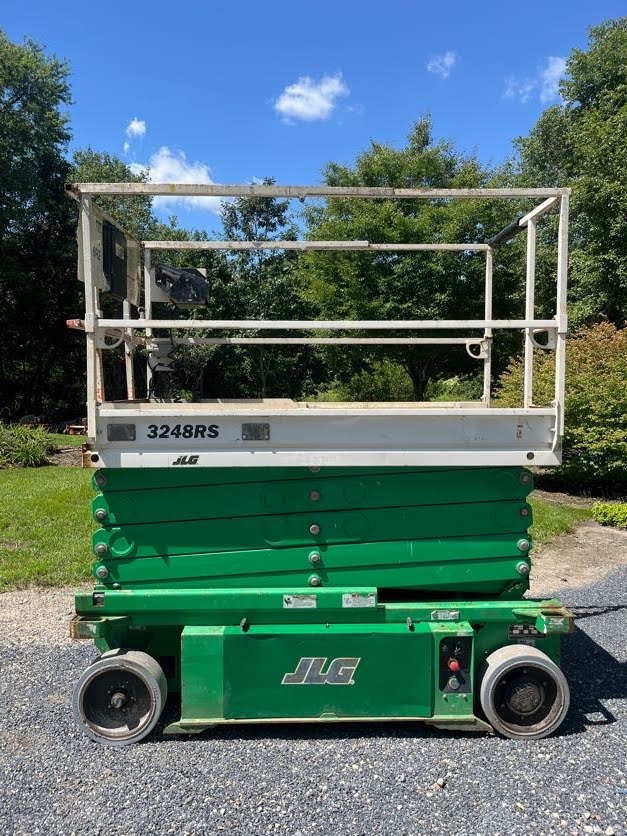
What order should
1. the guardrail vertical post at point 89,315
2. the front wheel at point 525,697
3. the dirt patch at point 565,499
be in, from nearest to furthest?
1. the guardrail vertical post at point 89,315
2. the front wheel at point 525,697
3. the dirt patch at point 565,499

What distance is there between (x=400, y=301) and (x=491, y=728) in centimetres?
1366

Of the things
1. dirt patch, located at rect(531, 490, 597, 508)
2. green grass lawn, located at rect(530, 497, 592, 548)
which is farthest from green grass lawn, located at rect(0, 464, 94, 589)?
dirt patch, located at rect(531, 490, 597, 508)

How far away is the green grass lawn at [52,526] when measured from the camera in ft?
21.1

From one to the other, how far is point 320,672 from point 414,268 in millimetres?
14006

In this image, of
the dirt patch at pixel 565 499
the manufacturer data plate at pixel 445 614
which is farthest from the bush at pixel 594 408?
the manufacturer data plate at pixel 445 614

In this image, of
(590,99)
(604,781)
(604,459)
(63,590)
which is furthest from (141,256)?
(590,99)

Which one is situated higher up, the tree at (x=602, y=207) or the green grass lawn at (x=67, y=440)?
the tree at (x=602, y=207)

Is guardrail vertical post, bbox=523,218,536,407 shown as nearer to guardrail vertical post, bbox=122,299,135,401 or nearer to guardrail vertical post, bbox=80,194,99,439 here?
guardrail vertical post, bbox=80,194,99,439

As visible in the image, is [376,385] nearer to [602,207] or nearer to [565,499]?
[602,207]

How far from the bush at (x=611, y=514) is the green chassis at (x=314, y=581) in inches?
235

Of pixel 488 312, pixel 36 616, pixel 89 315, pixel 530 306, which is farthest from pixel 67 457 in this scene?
pixel 530 306

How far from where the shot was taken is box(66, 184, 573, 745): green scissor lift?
325cm

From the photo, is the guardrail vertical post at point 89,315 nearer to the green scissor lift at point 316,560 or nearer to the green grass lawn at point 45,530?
the green scissor lift at point 316,560

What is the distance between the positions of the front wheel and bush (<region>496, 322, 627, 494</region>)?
7.48m
